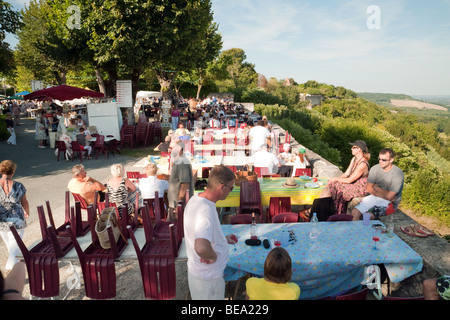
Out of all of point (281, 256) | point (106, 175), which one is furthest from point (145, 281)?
point (106, 175)

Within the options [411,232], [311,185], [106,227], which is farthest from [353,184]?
[106,227]

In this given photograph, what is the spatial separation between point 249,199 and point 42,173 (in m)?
7.60

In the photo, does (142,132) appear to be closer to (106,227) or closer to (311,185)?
(311,185)

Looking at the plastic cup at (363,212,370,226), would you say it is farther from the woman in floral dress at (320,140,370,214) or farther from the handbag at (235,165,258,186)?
the handbag at (235,165,258,186)

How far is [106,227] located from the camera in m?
3.55

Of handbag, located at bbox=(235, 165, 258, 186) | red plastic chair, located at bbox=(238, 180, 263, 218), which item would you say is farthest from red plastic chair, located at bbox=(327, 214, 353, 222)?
handbag, located at bbox=(235, 165, 258, 186)

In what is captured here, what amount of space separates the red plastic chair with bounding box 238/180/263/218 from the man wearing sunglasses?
1.63m

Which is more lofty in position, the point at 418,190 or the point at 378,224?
the point at 378,224

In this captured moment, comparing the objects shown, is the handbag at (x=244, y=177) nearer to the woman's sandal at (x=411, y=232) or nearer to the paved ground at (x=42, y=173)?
the paved ground at (x=42, y=173)
